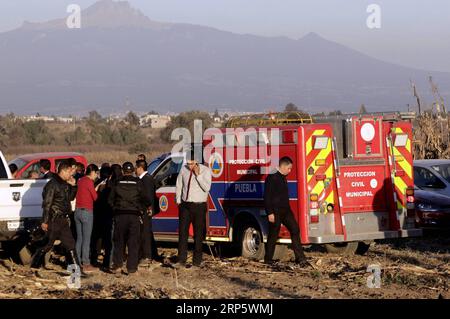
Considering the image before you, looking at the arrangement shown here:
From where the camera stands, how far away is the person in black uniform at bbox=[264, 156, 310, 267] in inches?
626

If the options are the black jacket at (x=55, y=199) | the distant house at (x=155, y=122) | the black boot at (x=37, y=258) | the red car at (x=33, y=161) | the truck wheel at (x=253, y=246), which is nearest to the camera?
the black jacket at (x=55, y=199)

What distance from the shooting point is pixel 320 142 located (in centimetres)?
1630

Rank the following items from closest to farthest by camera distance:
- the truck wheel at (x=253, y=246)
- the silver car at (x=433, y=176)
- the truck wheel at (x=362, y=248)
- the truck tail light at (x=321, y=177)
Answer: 1. the truck tail light at (x=321, y=177)
2. the truck wheel at (x=253, y=246)
3. the truck wheel at (x=362, y=248)
4. the silver car at (x=433, y=176)

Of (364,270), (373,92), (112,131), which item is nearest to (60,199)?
(364,270)

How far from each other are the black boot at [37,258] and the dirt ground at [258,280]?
0.57 feet

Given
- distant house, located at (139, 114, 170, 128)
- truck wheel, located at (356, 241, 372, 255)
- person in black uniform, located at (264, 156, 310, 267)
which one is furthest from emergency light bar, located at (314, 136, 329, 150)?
distant house, located at (139, 114, 170, 128)

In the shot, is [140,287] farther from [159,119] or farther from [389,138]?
[159,119]

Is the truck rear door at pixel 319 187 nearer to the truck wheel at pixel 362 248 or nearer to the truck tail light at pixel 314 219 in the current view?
the truck tail light at pixel 314 219

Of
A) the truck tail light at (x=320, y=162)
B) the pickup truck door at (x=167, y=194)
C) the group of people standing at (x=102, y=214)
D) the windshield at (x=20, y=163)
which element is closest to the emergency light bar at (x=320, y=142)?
the truck tail light at (x=320, y=162)

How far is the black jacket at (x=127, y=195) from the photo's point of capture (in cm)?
1548

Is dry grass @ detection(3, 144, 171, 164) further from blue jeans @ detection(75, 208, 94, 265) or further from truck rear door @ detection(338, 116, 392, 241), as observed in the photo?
truck rear door @ detection(338, 116, 392, 241)

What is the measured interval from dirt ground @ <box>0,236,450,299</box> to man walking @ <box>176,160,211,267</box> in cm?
39

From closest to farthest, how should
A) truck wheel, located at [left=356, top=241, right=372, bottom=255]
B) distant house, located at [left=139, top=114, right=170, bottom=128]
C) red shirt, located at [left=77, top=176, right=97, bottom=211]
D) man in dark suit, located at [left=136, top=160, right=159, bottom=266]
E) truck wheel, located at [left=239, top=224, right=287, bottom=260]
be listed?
red shirt, located at [left=77, top=176, right=97, bottom=211] → man in dark suit, located at [left=136, top=160, right=159, bottom=266] → truck wheel, located at [left=239, top=224, right=287, bottom=260] → truck wheel, located at [left=356, top=241, right=372, bottom=255] → distant house, located at [left=139, top=114, right=170, bottom=128]

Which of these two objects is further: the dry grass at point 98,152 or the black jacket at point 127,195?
the dry grass at point 98,152
